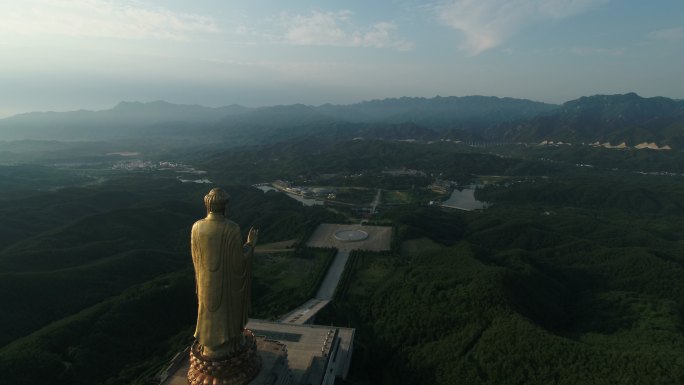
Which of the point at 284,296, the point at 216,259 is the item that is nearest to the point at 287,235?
the point at 284,296

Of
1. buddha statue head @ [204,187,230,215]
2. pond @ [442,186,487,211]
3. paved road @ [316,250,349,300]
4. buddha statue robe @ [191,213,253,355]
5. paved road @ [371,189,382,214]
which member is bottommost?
pond @ [442,186,487,211]

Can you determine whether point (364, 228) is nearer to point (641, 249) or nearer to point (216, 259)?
point (641, 249)

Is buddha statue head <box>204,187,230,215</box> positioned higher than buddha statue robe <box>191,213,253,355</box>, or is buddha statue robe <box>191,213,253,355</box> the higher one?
buddha statue head <box>204,187,230,215</box>

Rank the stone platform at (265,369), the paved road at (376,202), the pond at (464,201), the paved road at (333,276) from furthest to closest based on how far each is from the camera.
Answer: the pond at (464,201) < the paved road at (376,202) < the paved road at (333,276) < the stone platform at (265,369)

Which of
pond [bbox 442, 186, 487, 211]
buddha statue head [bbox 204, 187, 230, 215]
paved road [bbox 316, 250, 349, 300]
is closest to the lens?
buddha statue head [bbox 204, 187, 230, 215]

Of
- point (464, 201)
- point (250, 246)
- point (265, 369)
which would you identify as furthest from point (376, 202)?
point (250, 246)

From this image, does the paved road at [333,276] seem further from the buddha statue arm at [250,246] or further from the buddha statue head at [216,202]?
the buddha statue head at [216,202]

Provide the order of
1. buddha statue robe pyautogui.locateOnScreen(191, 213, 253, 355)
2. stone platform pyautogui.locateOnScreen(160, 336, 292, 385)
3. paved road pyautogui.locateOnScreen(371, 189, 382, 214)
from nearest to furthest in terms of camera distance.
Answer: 1. buddha statue robe pyautogui.locateOnScreen(191, 213, 253, 355)
2. stone platform pyautogui.locateOnScreen(160, 336, 292, 385)
3. paved road pyautogui.locateOnScreen(371, 189, 382, 214)

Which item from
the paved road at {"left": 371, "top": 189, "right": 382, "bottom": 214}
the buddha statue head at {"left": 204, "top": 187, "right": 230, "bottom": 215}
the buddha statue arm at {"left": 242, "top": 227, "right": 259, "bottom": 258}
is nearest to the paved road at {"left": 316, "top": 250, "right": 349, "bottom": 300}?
the buddha statue arm at {"left": 242, "top": 227, "right": 259, "bottom": 258}

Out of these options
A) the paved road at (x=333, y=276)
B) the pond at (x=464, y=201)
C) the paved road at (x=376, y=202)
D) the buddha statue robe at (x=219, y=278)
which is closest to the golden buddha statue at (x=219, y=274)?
the buddha statue robe at (x=219, y=278)

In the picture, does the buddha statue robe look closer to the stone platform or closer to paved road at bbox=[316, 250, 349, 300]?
the stone platform
